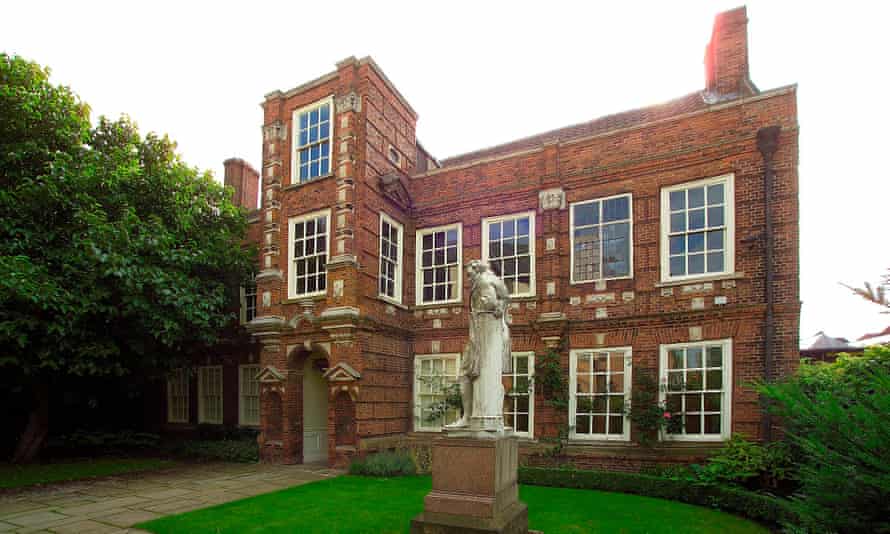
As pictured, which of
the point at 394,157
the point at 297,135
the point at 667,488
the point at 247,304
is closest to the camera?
the point at 667,488

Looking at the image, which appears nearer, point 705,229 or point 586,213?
point 705,229

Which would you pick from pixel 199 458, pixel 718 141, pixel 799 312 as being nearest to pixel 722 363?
pixel 799 312

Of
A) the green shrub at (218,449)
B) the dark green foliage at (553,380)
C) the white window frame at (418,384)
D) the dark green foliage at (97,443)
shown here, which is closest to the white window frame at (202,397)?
Answer: the green shrub at (218,449)

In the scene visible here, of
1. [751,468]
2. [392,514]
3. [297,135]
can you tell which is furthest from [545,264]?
[297,135]

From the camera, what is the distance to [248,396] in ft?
58.5

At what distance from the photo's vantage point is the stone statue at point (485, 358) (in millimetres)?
7082

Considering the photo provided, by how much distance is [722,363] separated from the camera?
11711 millimetres

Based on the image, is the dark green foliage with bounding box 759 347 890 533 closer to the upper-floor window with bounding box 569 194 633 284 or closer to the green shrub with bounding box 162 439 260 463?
the upper-floor window with bounding box 569 194 633 284

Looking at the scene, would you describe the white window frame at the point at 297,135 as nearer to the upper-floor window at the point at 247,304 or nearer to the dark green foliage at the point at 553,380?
the upper-floor window at the point at 247,304

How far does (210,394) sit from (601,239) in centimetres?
1466

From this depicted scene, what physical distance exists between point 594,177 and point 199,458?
47.7ft

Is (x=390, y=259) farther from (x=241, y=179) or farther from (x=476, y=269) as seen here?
(x=241, y=179)

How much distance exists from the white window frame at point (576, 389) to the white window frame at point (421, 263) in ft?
12.3

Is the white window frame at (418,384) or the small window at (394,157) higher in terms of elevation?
the small window at (394,157)
